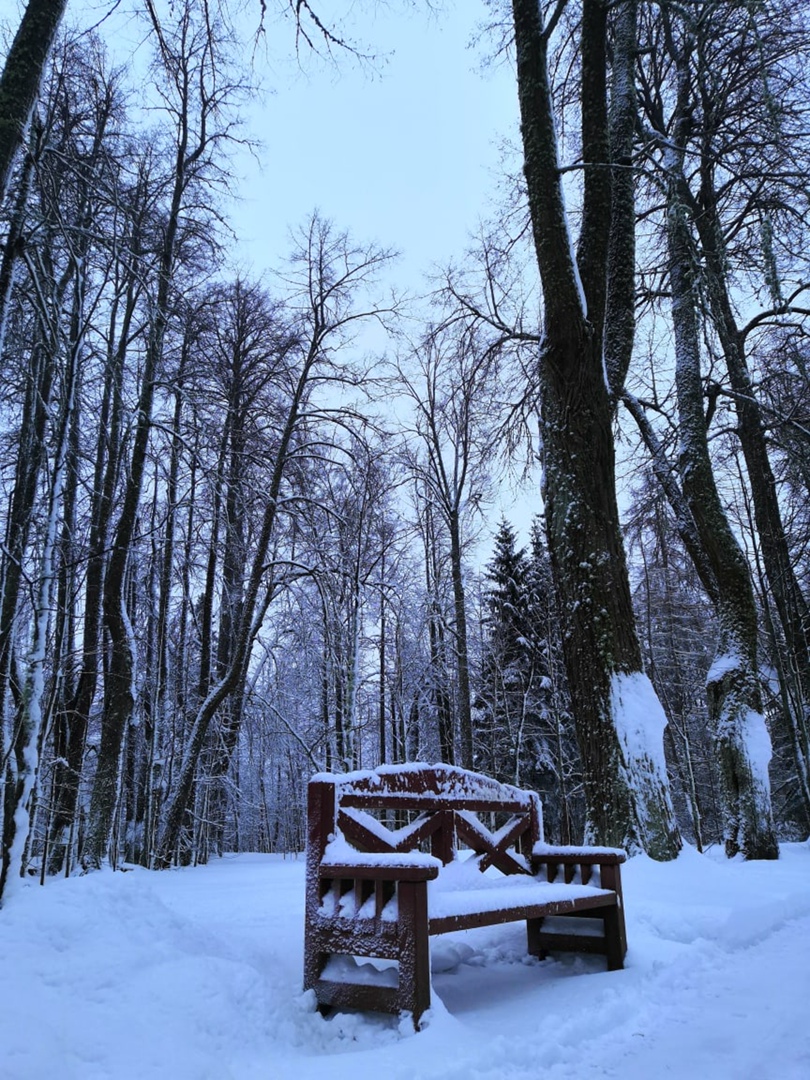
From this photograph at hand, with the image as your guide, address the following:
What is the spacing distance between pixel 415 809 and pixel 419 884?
0.86 m

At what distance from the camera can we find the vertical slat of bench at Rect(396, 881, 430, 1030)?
2262 mm

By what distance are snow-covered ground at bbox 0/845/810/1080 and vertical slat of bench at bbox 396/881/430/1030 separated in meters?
0.07

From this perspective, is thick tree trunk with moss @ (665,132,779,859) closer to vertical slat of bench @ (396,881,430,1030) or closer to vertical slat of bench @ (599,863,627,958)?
vertical slat of bench @ (599,863,627,958)

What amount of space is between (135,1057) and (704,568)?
24.3 ft

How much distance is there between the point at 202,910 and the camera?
12.8ft

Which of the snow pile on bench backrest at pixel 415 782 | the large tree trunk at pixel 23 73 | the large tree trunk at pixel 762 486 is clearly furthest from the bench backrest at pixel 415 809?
the large tree trunk at pixel 762 486

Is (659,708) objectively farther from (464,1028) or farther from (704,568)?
(704,568)

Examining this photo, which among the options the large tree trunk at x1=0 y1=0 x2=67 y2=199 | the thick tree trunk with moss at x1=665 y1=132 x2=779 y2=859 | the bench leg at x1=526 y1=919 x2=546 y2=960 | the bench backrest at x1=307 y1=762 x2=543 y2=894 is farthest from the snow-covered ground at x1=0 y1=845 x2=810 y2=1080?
the thick tree trunk with moss at x1=665 y1=132 x2=779 y2=859

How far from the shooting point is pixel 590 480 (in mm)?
A: 5273

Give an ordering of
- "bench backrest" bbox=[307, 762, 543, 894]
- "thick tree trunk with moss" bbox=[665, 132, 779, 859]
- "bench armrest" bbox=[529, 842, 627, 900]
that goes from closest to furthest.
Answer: "bench backrest" bbox=[307, 762, 543, 894], "bench armrest" bbox=[529, 842, 627, 900], "thick tree trunk with moss" bbox=[665, 132, 779, 859]

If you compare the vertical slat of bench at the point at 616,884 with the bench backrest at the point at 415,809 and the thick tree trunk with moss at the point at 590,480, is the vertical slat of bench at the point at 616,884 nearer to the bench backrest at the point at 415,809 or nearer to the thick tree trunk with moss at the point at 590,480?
the bench backrest at the point at 415,809

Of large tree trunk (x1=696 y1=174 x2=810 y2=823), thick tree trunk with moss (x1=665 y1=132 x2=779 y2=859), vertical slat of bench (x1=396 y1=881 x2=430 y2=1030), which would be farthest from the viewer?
large tree trunk (x1=696 y1=174 x2=810 y2=823)

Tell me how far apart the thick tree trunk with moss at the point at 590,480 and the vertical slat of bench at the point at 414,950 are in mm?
2710

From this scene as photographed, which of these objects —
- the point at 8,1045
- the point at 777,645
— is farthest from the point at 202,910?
the point at 777,645
